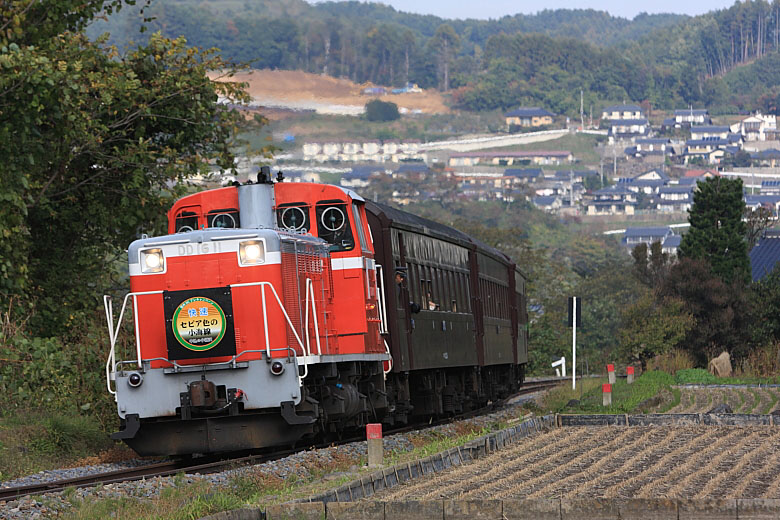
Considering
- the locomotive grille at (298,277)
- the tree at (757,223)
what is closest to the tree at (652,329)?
the tree at (757,223)

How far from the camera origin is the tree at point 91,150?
21891 millimetres

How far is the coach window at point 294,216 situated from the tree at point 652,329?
34.5 m

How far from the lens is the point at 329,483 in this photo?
12.1 m

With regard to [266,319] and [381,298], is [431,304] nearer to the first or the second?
[381,298]

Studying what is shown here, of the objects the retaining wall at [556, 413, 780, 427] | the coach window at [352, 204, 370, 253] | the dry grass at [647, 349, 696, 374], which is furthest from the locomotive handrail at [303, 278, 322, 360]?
the dry grass at [647, 349, 696, 374]

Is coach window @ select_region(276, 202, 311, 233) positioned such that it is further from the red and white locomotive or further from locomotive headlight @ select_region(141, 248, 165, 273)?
locomotive headlight @ select_region(141, 248, 165, 273)

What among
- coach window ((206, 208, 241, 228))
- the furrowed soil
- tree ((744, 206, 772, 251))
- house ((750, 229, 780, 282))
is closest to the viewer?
the furrowed soil

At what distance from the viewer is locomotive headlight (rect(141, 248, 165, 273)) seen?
1552cm

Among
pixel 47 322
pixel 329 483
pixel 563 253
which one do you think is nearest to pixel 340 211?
pixel 329 483

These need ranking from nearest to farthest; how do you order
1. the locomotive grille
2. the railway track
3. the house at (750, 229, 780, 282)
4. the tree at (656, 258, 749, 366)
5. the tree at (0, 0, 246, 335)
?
the railway track, the locomotive grille, the tree at (0, 0, 246, 335), the tree at (656, 258, 749, 366), the house at (750, 229, 780, 282)

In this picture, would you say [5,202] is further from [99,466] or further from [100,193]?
[99,466]

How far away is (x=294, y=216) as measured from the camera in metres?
17.0

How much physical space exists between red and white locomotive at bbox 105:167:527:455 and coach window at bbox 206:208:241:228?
0.01 meters

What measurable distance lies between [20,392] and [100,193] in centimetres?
753
